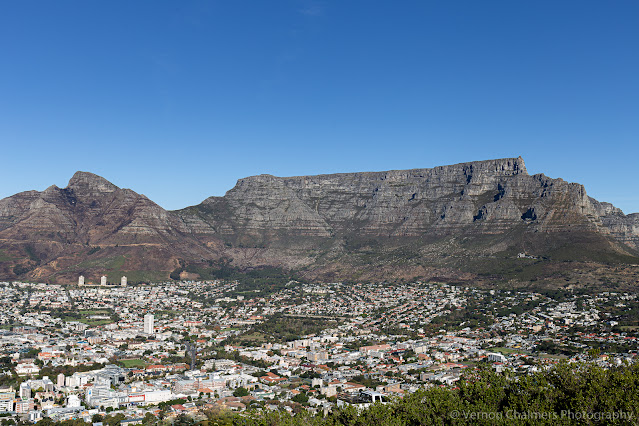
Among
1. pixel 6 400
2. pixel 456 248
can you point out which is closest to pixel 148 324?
pixel 6 400

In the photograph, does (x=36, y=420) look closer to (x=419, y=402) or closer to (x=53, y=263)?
(x=419, y=402)

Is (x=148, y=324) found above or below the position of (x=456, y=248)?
below

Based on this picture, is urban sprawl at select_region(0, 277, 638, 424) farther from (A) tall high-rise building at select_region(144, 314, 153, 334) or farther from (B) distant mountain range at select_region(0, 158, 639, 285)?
(B) distant mountain range at select_region(0, 158, 639, 285)

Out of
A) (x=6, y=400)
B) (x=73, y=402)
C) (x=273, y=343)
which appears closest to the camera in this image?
(x=6, y=400)

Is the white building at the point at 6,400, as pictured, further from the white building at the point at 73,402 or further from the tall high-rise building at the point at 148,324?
the tall high-rise building at the point at 148,324

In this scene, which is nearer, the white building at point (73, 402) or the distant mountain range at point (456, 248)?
the white building at point (73, 402)

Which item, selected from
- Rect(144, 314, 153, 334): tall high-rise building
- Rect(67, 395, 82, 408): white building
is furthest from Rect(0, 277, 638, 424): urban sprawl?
Rect(144, 314, 153, 334): tall high-rise building

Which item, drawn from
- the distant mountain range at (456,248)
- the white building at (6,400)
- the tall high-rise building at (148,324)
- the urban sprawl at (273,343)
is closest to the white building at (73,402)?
the urban sprawl at (273,343)

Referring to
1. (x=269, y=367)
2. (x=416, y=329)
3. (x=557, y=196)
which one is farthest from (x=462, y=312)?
(x=557, y=196)

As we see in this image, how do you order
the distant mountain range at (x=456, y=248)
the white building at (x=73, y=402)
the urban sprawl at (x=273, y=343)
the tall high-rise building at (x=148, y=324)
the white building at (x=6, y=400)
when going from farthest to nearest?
the distant mountain range at (x=456, y=248)
the tall high-rise building at (x=148, y=324)
the urban sprawl at (x=273, y=343)
the white building at (x=73, y=402)
the white building at (x=6, y=400)

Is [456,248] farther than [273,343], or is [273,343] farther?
[456,248]

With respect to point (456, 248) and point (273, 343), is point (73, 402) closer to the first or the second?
point (273, 343)
